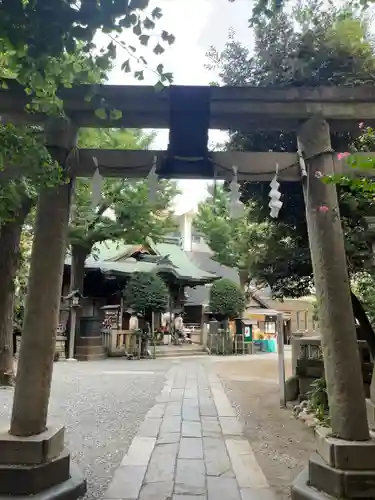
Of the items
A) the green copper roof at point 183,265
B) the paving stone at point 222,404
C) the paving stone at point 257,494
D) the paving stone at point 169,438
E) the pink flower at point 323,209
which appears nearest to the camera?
the paving stone at point 257,494

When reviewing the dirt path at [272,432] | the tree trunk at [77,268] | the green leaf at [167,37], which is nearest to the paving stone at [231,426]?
the dirt path at [272,432]

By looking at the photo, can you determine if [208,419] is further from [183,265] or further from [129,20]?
[183,265]

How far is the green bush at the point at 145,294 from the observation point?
661 inches

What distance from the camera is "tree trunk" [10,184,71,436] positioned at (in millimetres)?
3020

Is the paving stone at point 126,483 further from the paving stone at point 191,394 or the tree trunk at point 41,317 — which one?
the paving stone at point 191,394

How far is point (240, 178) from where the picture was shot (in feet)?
12.6

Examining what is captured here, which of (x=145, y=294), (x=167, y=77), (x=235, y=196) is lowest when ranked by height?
(x=235, y=196)

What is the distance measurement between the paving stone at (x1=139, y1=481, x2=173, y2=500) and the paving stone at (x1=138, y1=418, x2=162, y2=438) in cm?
162

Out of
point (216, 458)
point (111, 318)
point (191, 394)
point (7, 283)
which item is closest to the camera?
point (216, 458)

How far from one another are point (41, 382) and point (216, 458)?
200cm

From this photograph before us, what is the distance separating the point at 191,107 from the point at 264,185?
2.67 m

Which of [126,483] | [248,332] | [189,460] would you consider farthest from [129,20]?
[248,332]

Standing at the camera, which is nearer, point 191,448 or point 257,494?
point 257,494

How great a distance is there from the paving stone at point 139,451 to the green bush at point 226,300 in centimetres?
1571
